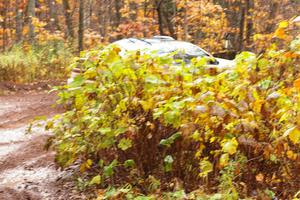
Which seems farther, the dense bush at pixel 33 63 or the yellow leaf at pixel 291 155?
the dense bush at pixel 33 63

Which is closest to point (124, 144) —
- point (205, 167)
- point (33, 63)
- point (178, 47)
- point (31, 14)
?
point (205, 167)

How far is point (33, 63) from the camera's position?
1608 cm

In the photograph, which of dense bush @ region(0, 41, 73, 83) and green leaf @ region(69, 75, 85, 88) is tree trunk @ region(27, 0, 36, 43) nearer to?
dense bush @ region(0, 41, 73, 83)

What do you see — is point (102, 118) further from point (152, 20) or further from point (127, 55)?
point (152, 20)

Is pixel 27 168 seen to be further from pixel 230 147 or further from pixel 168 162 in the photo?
pixel 230 147

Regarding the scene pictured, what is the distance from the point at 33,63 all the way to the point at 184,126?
1245 centimetres

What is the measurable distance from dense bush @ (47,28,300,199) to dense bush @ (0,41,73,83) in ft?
33.6

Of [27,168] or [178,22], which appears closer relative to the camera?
[27,168]

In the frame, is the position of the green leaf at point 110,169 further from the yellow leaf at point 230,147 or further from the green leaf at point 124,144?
the yellow leaf at point 230,147

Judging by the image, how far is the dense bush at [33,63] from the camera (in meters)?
15.4

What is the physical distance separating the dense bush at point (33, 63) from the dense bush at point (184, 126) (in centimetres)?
1024

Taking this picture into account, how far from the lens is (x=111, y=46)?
202 inches

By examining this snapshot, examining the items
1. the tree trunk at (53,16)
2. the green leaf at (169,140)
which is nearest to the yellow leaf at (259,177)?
the green leaf at (169,140)

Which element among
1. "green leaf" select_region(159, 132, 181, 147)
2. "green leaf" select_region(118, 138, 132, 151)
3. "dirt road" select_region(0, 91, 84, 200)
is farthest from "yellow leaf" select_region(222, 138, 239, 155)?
"dirt road" select_region(0, 91, 84, 200)
